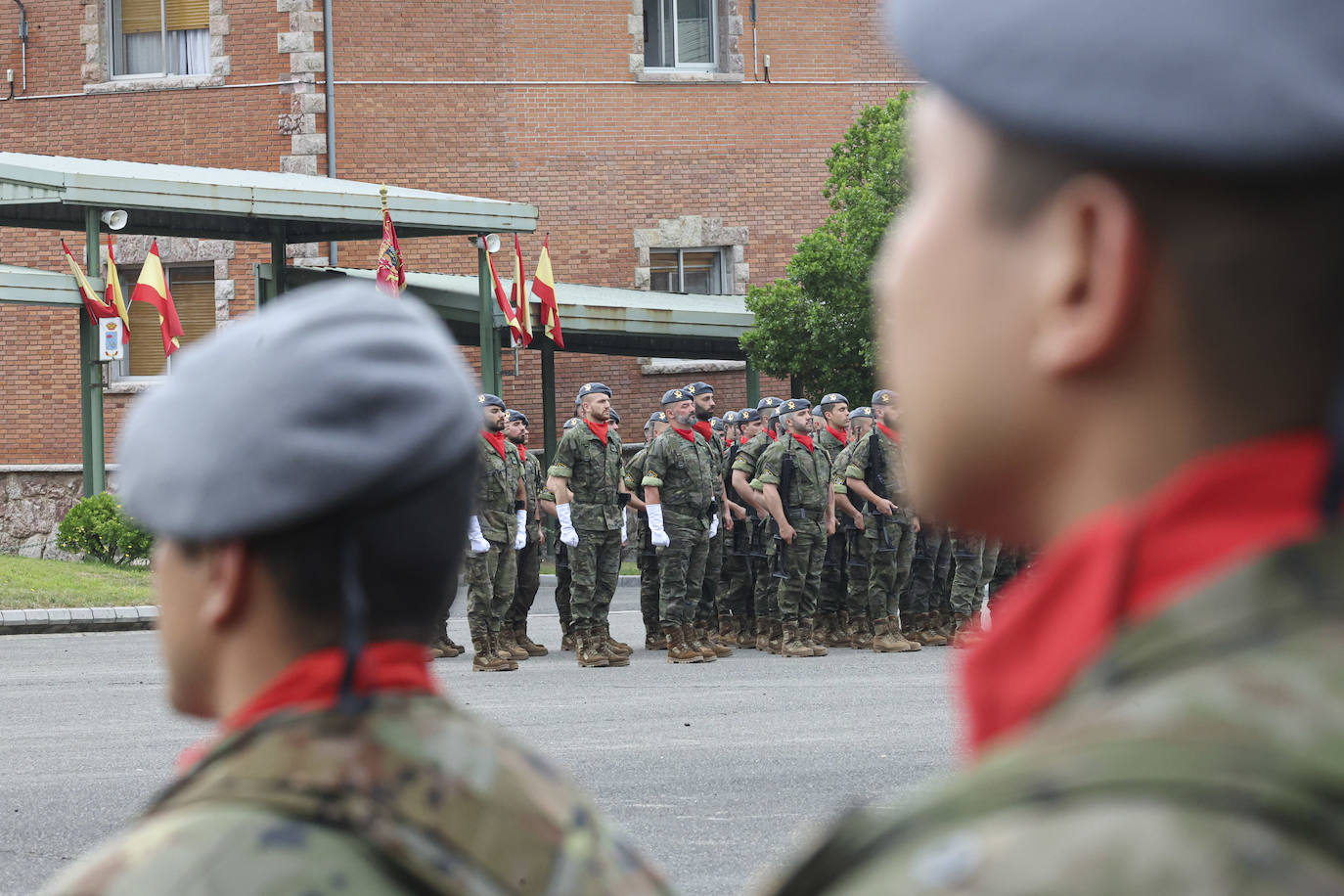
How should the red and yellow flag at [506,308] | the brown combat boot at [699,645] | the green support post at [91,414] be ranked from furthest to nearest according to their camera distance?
1. the red and yellow flag at [506,308]
2. the green support post at [91,414]
3. the brown combat boot at [699,645]

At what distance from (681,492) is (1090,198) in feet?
42.4

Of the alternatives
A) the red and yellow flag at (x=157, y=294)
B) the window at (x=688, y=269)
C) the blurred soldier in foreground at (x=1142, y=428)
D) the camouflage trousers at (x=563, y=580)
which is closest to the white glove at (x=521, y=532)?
the camouflage trousers at (x=563, y=580)

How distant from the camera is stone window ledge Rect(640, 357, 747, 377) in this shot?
85.7 feet

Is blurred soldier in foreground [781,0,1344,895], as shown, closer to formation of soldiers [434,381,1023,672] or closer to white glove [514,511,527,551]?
formation of soldiers [434,381,1023,672]

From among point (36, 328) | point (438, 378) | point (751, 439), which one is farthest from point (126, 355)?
point (438, 378)

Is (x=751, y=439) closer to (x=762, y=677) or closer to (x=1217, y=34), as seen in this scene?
(x=762, y=677)

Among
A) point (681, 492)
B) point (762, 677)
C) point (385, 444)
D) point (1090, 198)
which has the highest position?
point (1090, 198)

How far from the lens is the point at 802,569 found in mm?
13812

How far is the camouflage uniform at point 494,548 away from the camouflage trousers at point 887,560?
3037 mm

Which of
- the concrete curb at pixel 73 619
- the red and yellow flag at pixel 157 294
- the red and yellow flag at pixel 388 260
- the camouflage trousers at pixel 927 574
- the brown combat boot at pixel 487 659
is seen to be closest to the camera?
the brown combat boot at pixel 487 659

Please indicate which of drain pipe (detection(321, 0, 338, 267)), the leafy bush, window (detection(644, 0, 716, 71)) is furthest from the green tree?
the leafy bush

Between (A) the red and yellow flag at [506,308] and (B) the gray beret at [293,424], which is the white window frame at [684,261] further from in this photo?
(B) the gray beret at [293,424]

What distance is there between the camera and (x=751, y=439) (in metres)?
15.2

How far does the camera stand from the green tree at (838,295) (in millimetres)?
22578
